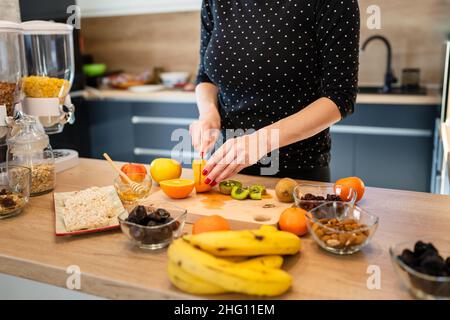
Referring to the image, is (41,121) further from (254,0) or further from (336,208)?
(336,208)

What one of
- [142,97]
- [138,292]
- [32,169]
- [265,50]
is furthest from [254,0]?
[142,97]

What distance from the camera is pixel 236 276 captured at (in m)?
0.73

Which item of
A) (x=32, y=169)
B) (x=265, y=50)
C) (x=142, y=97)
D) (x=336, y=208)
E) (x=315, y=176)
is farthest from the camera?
(x=142, y=97)

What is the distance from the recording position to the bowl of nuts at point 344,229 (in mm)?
865

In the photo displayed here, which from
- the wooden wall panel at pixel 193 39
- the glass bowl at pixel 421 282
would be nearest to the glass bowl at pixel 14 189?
the glass bowl at pixel 421 282

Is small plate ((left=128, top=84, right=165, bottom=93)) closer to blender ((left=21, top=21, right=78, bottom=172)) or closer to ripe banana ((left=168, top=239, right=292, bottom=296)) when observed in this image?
blender ((left=21, top=21, right=78, bottom=172))

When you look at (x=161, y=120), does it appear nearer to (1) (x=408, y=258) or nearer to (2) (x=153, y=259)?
(2) (x=153, y=259)

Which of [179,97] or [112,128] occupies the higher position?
[179,97]

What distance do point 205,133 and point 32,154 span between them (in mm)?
463

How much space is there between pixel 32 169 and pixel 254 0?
768mm

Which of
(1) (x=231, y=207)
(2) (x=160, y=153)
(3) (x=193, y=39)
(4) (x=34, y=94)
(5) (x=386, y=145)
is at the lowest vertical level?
(2) (x=160, y=153)

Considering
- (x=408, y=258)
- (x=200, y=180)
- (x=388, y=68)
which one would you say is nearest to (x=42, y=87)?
(x=200, y=180)

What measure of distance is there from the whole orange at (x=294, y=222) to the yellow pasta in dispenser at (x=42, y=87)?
0.84m
